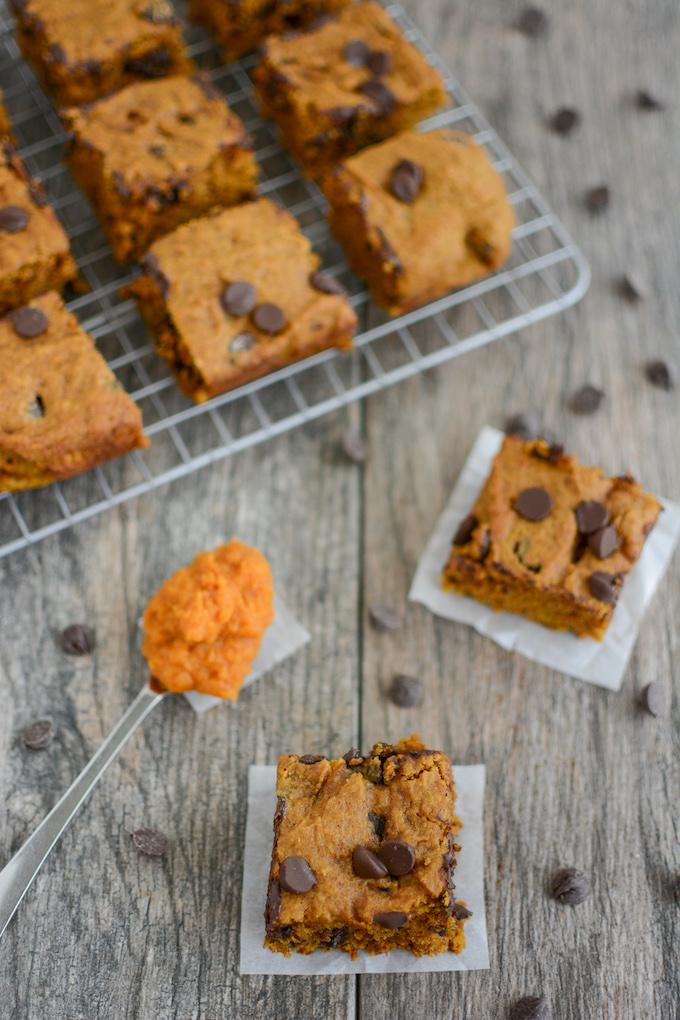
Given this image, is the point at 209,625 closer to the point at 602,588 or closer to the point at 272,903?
the point at 272,903

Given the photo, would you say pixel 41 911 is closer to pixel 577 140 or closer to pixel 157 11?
pixel 157 11

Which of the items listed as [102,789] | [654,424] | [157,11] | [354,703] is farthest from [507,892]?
[157,11]

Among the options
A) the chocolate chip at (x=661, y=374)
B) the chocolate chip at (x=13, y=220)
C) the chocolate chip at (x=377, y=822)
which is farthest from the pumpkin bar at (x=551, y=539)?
the chocolate chip at (x=13, y=220)

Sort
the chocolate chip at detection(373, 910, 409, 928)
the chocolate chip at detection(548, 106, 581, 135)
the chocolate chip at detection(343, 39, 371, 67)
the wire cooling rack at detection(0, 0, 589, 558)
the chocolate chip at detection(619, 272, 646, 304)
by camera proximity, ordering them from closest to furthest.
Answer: the chocolate chip at detection(373, 910, 409, 928)
the wire cooling rack at detection(0, 0, 589, 558)
the chocolate chip at detection(343, 39, 371, 67)
the chocolate chip at detection(619, 272, 646, 304)
the chocolate chip at detection(548, 106, 581, 135)

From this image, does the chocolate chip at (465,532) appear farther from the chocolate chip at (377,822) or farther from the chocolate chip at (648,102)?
the chocolate chip at (648,102)

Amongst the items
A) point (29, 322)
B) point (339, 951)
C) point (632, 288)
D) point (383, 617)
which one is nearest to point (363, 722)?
point (383, 617)


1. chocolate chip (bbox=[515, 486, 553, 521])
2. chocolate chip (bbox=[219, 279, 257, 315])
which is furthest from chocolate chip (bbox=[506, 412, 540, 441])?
chocolate chip (bbox=[219, 279, 257, 315])

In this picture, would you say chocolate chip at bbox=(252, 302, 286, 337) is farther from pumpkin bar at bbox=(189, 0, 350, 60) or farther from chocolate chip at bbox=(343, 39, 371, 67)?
pumpkin bar at bbox=(189, 0, 350, 60)
